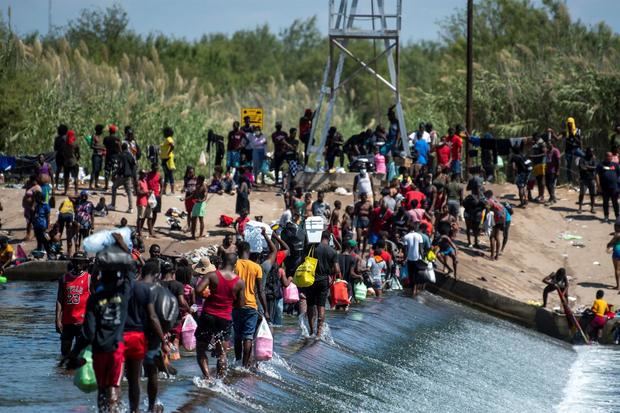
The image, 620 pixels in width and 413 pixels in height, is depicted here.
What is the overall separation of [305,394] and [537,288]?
52.0 ft

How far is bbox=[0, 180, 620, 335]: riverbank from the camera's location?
30688 millimetres

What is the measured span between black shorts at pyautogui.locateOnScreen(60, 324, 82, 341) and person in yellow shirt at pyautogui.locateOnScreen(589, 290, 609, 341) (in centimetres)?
1398

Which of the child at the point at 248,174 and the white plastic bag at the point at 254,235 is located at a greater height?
the child at the point at 248,174

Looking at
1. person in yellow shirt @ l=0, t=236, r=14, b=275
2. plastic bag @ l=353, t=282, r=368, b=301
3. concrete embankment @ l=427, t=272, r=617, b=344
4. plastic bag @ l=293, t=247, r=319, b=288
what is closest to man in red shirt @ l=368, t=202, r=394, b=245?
concrete embankment @ l=427, t=272, r=617, b=344

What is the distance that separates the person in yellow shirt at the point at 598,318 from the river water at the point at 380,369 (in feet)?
1.43

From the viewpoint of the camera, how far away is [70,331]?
16609 millimetres

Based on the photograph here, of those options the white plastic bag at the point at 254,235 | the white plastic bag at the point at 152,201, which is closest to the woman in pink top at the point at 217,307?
the white plastic bag at the point at 254,235

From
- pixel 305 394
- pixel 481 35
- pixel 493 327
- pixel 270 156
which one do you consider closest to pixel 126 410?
pixel 305 394

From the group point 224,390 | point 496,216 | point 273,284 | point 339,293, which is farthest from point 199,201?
point 224,390

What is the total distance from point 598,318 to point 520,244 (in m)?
7.02

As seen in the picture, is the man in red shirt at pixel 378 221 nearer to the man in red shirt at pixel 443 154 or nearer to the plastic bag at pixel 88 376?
the man in red shirt at pixel 443 154

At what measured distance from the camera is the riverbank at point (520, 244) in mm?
30688

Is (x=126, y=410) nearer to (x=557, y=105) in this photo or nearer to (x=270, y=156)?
(x=270, y=156)

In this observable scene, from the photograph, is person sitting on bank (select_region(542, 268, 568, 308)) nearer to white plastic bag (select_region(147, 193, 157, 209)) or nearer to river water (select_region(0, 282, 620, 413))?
river water (select_region(0, 282, 620, 413))
